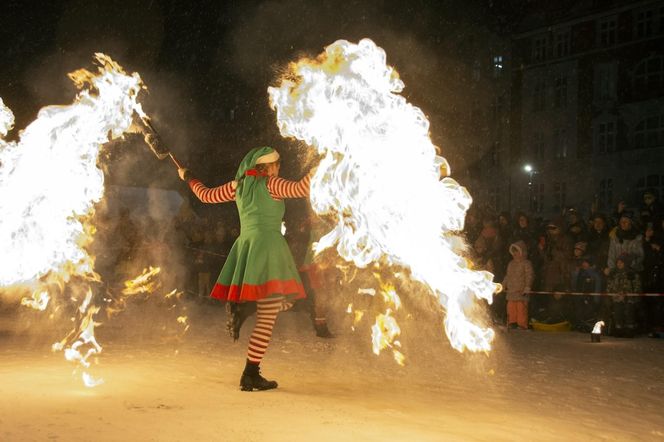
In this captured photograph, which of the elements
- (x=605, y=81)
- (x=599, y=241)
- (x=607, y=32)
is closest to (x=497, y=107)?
(x=605, y=81)

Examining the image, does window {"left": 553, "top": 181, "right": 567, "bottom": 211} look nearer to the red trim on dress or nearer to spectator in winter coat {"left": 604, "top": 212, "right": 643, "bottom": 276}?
spectator in winter coat {"left": 604, "top": 212, "right": 643, "bottom": 276}

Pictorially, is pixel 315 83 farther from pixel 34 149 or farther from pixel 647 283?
pixel 647 283

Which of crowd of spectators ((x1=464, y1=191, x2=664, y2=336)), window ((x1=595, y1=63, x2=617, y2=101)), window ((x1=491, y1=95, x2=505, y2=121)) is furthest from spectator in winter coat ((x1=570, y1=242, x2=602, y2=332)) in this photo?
window ((x1=491, y1=95, x2=505, y2=121))

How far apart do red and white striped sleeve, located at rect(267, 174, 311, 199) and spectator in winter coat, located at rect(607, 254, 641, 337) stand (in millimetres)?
7561

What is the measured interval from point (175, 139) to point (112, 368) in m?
26.1

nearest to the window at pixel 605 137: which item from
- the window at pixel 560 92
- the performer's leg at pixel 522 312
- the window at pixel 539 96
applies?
the window at pixel 560 92

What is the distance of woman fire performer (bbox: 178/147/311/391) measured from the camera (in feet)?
21.4

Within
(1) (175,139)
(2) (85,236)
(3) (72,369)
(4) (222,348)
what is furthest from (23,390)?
(1) (175,139)

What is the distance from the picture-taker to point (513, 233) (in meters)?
14.4

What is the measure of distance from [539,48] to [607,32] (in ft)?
13.4

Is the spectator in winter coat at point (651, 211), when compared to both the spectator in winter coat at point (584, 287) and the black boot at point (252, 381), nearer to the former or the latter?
the spectator in winter coat at point (584, 287)

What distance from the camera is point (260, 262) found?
6.61 meters

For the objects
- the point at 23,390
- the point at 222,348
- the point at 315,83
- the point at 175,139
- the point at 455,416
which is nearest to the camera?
the point at 455,416

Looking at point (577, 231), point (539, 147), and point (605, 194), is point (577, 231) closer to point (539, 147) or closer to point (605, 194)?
point (605, 194)
